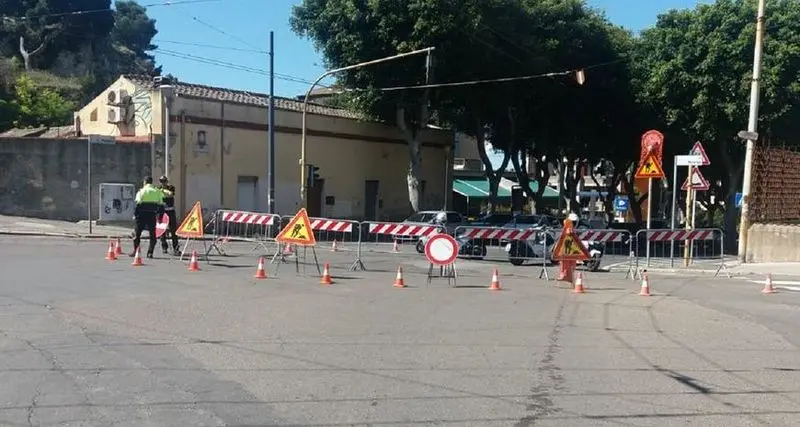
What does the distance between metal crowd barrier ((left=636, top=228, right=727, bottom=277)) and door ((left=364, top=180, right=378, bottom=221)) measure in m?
16.6

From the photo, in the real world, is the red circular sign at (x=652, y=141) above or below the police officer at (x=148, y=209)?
above

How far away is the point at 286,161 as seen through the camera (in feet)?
113

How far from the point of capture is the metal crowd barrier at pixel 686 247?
18.7 m

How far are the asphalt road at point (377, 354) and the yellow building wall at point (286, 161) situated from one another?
54.6 feet

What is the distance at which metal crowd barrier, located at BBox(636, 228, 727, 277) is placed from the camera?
1873cm

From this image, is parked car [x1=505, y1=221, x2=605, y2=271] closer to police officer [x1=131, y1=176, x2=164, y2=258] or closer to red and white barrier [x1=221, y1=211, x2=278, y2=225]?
red and white barrier [x1=221, y1=211, x2=278, y2=225]

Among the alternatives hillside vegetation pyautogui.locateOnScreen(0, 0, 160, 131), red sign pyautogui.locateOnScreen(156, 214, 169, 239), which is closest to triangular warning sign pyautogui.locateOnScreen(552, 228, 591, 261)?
red sign pyautogui.locateOnScreen(156, 214, 169, 239)

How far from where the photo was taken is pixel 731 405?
6297 mm

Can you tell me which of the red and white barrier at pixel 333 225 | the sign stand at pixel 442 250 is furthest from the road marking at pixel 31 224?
the sign stand at pixel 442 250

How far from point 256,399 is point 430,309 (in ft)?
17.9

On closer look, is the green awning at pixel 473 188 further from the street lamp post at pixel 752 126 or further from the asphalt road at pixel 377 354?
the asphalt road at pixel 377 354

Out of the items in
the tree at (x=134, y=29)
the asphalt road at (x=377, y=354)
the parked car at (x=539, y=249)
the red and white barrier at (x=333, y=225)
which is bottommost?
the asphalt road at (x=377, y=354)

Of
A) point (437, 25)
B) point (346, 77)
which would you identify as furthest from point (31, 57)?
point (437, 25)

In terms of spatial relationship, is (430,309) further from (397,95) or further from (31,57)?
(31,57)
